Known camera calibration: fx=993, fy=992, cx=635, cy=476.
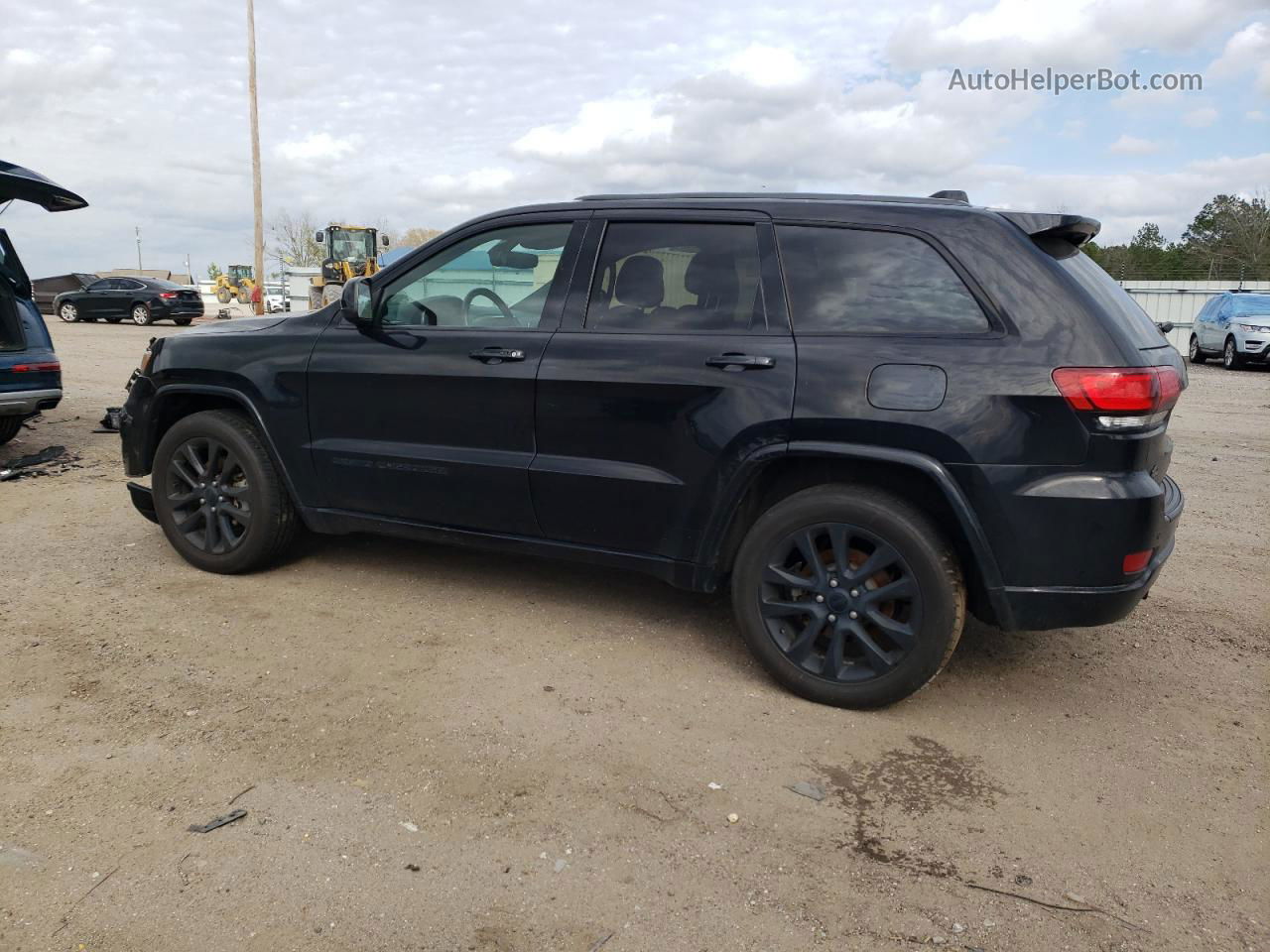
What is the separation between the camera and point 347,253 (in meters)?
33.1

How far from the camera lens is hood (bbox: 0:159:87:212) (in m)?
7.05

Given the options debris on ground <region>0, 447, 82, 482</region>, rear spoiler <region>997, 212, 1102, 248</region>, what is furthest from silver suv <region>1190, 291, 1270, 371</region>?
debris on ground <region>0, 447, 82, 482</region>

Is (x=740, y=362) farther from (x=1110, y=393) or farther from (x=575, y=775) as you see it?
(x=575, y=775)

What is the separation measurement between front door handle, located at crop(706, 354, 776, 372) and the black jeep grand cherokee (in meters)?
0.01

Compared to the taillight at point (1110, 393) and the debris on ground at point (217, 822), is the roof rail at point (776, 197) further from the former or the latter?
the debris on ground at point (217, 822)

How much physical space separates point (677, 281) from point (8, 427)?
6.53 meters

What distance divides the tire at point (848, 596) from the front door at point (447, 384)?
1.06 m

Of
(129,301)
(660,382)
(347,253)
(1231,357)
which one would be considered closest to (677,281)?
(660,382)

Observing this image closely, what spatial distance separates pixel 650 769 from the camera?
317 centimetres

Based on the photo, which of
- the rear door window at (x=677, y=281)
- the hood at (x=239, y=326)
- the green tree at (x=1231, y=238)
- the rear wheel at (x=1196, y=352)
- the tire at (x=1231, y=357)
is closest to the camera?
the rear door window at (x=677, y=281)

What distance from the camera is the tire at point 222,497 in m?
4.74

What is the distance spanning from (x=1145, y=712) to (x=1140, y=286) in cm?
3020

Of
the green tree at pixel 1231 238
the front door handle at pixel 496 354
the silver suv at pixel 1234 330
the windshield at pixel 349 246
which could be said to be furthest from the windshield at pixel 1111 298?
the green tree at pixel 1231 238

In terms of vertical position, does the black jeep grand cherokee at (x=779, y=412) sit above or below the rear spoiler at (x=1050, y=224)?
below
